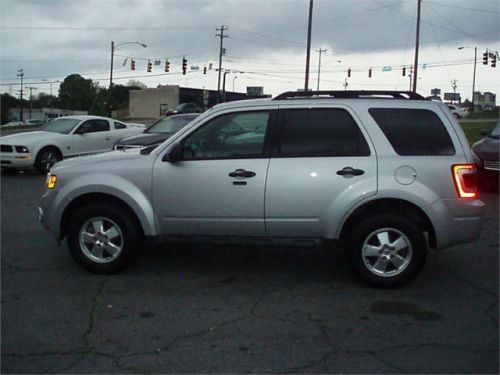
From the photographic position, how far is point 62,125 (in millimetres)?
15938

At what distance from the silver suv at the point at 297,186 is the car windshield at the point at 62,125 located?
10.1 m

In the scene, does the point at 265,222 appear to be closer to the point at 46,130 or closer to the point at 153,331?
the point at 153,331

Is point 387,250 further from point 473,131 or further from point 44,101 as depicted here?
point 44,101

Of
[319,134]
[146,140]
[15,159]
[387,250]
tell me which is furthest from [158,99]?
[387,250]

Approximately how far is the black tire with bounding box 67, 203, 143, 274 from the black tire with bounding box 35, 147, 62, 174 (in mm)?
9498

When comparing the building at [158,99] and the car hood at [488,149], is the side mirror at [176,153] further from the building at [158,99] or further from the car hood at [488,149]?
the building at [158,99]

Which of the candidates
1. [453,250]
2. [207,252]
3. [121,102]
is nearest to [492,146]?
[453,250]

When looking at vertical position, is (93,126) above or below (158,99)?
below

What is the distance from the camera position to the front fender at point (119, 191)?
18.9 ft

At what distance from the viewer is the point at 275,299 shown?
5301mm

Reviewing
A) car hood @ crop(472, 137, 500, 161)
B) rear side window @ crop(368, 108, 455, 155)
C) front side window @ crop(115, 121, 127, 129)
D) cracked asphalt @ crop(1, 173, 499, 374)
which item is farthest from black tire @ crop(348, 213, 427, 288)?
front side window @ crop(115, 121, 127, 129)

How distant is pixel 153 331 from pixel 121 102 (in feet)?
416

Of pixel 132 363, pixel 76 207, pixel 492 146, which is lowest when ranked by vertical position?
pixel 132 363

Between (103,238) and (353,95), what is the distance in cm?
287
